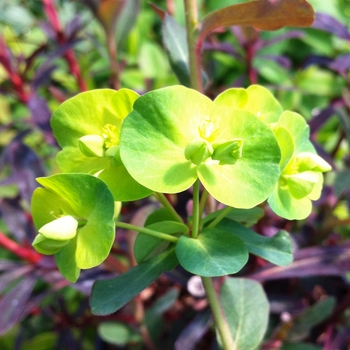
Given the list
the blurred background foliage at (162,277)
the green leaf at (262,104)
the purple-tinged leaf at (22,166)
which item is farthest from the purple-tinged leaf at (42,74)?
the green leaf at (262,104)

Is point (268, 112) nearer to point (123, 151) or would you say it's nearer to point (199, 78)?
point (199, 78)

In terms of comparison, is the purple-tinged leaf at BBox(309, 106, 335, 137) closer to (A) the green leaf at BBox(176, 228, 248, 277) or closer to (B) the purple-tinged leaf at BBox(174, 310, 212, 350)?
(B) the purple-tinged leaf at BBox(174, 310, 212, 350)

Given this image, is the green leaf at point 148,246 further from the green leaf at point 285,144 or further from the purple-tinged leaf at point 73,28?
the purple-tinged leaf at point 73,28

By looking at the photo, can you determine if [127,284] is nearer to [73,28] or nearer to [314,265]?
[314,265]

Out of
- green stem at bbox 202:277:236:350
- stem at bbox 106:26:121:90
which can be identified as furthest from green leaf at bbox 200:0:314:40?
stem at bbox 106:26:121:90

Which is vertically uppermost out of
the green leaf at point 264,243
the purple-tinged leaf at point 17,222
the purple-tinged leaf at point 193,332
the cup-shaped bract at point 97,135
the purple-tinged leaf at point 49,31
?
the cup-shaped bract at point 97,135
